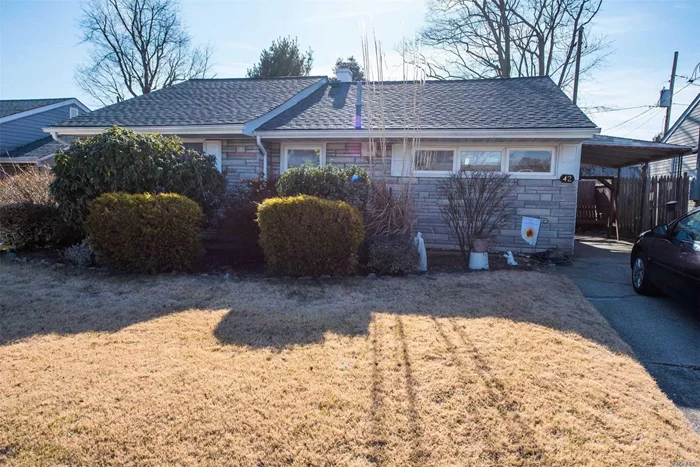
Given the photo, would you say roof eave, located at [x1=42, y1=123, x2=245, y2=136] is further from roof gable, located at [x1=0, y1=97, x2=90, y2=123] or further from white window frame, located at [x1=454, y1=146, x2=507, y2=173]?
roof gable, located at [x1=0, y1=97, x2=90, y2=123]

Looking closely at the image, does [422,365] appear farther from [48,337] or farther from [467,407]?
[48,337]

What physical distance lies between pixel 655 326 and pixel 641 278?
1340mm

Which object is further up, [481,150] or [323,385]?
[481,150]

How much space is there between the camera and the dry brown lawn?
2.22 metres

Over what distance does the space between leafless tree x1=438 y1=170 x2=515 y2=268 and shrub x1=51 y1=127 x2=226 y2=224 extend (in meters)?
4.53

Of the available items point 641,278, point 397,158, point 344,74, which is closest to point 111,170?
point 397,158

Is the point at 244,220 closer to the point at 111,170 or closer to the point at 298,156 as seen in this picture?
the point at 111,170

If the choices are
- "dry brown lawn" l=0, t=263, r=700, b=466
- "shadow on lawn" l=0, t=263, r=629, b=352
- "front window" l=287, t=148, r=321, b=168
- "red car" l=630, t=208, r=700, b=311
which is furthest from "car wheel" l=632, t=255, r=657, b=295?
"front window" l=287, t=148, r=321, b=168

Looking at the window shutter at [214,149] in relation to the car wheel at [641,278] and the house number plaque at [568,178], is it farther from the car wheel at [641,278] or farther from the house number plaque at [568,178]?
the car wheel at [641,278]

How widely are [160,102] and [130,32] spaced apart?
17983mm

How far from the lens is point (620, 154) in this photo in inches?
397

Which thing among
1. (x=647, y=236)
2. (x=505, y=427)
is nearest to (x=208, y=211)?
(x=505, y=427)

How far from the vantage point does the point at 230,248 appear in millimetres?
7586

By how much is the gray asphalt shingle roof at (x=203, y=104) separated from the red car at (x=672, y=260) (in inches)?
283
